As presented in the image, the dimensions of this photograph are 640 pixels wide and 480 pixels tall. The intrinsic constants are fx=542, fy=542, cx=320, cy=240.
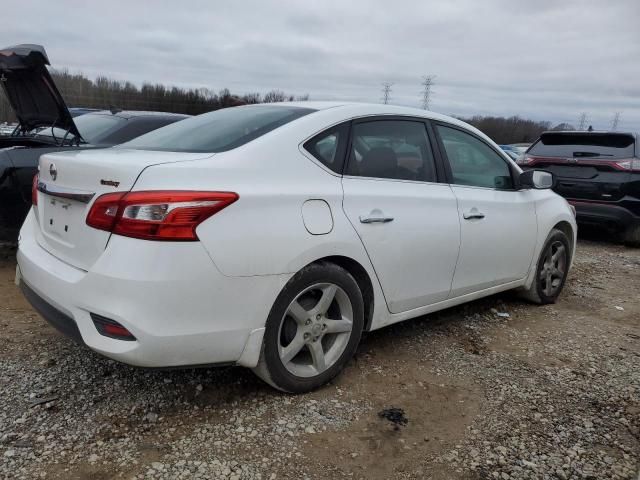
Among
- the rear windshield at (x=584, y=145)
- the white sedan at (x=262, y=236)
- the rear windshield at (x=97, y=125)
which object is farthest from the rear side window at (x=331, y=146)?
the rear windshield at (x=584, y=145)

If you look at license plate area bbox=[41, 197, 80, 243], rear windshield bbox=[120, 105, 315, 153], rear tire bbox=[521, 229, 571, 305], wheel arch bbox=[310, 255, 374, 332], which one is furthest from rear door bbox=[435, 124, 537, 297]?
license plate area bbox=[41, 197, 80, 243]

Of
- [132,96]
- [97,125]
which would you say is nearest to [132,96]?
[132,96]

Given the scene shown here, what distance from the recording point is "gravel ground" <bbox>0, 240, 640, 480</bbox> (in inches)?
92.3

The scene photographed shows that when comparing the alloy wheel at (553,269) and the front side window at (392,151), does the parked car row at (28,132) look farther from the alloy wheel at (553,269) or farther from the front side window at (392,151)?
the alloy wheel at (553,269)

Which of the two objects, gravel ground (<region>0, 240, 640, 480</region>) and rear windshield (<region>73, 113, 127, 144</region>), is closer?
gravel ground (<region>0, 240, 640, 480</region>)

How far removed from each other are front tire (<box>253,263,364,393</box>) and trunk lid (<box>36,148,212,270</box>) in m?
0.81

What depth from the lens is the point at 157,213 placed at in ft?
7.31

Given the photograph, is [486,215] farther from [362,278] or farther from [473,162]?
[362,278]

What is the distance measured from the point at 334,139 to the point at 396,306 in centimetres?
107

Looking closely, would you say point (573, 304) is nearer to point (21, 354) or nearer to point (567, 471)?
point (567, 471)

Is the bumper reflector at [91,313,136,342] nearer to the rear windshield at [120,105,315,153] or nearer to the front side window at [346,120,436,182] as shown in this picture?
the rear windshield at [120,105,315,153]

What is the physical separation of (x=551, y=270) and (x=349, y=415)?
9.20 ft

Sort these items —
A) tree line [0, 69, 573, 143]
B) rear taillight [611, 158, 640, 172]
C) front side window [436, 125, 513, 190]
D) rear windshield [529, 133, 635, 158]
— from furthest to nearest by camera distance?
tree line [0, 69, 573, 143] → rear windshield [529, 133, 635, 158] → rear taillight [611, 158, 640, 172] → front side window [436, 125, 513, 190]

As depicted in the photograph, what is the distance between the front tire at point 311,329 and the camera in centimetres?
263
